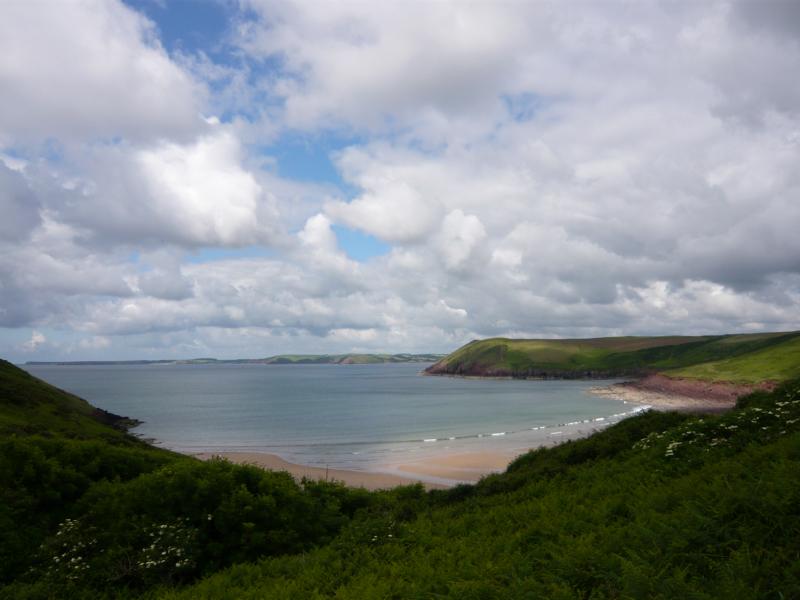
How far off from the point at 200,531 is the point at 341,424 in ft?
248

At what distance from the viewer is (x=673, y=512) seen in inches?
455

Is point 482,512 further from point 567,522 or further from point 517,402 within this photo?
point 517,402

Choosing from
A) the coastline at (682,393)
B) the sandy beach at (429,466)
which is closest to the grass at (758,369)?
the coastline at (682,393)

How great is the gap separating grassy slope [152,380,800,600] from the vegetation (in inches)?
1.9

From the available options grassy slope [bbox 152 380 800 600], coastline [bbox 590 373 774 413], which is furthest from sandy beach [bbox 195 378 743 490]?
coastline [bbox 590 373 774 413]

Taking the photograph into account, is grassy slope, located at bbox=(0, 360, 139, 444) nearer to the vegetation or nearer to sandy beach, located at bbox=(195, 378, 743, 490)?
sandy beach, located at bbox=(195, 378, 743, 490)

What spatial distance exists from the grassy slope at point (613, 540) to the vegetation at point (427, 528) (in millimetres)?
47

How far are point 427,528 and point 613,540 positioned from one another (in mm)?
8194

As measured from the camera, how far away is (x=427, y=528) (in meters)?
17.5

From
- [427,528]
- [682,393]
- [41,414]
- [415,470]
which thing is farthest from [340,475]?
[682,393]

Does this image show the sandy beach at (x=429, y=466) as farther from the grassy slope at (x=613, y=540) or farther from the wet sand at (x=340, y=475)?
the grassy slope at (x=613, y=540)

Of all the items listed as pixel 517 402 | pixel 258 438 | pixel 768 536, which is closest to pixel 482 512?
pixel 768 536

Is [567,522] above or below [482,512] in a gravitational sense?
above

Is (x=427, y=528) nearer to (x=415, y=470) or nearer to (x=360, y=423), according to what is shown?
(x=415, y=470)
